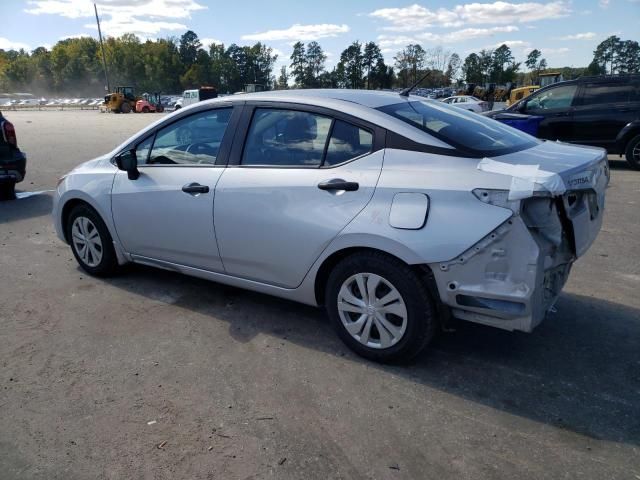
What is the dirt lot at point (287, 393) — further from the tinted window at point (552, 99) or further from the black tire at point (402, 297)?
the tinted window at point (552, 99)

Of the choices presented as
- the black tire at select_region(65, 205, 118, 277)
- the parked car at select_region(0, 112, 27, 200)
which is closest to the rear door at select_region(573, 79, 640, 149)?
the black tire at select_region(65, 205, 118, 277)

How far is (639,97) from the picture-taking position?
406 inches

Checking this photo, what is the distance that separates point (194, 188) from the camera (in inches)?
148

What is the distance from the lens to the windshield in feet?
10.1

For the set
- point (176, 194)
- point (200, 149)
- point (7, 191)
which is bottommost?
point (7, 191)

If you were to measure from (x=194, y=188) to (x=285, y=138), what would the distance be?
80 cm

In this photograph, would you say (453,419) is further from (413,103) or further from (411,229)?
(413,103)

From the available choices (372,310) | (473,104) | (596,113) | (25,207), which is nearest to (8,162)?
(25,207)

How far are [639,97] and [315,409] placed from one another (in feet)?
35.0

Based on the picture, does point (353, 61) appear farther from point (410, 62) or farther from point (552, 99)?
point (552, 99)

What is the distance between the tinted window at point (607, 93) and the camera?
34.2ft

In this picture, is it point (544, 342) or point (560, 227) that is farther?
point (544, 342)

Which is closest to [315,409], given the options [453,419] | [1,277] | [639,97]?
[453,419]

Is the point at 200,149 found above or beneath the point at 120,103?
above
